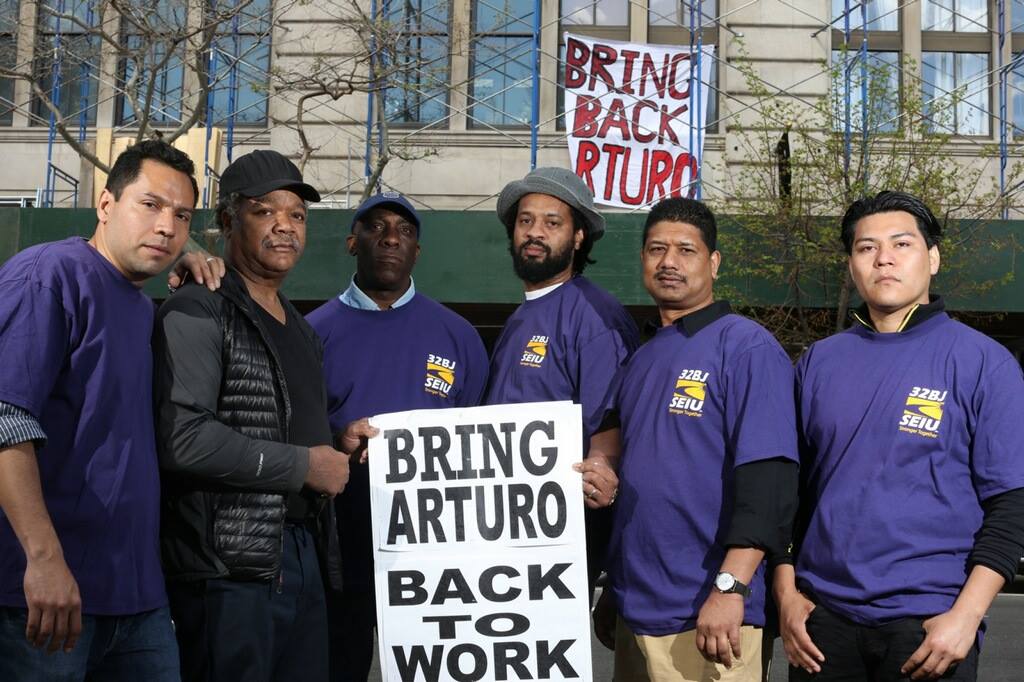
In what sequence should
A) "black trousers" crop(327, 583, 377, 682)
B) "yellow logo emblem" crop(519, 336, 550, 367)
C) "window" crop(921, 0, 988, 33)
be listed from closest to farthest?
"yellow logo emblem" crop(519, 336, 550, 367), "black trousers" crop(327, 583, 377, 682), "window" crop(921, 0, 988, 33)

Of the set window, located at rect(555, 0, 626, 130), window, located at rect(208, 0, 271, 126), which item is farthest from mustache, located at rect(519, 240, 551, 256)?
window, located at rect(555, 0, 626, 130)

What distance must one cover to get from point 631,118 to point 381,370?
538 inches

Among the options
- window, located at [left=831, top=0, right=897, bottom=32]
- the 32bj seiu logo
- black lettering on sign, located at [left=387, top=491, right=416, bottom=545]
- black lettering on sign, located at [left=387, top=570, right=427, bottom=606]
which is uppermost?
window, located at [left=831, top=0, right=897, bottom=32]

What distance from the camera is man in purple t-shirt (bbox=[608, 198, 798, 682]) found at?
13.5ft

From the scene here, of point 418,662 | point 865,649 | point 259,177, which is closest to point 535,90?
point 259,177

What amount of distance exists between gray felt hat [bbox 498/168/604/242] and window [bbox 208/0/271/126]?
13461 millimetres

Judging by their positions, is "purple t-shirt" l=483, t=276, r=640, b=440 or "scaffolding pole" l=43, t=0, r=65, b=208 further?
"scaffolding pole" l=43, t=0, r=65, b=208

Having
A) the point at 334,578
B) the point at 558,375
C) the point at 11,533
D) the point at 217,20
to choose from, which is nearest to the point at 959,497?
the point at 558,375

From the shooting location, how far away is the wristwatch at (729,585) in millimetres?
4078

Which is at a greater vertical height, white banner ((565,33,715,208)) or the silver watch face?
white banner ((565,33,715,208))

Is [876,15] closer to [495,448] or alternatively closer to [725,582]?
[495,448]

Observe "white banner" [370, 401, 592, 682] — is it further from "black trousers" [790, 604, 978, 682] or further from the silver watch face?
"black trousers" [790, 604, 978, 682]

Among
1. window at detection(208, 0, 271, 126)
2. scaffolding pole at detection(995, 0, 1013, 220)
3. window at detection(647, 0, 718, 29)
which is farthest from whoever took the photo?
window at detection(647, 0, 718, 29)

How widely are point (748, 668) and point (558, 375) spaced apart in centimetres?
145
